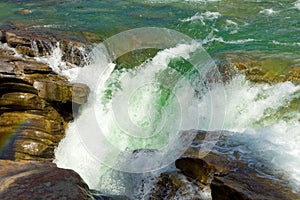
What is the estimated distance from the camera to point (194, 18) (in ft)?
51.9

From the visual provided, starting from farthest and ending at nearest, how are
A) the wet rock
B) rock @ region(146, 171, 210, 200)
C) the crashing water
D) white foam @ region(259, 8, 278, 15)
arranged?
the wet rock < white foam @ region(259, 8, 278, 15) < the crashing water < rock @ region(146, 171, 210, 200)

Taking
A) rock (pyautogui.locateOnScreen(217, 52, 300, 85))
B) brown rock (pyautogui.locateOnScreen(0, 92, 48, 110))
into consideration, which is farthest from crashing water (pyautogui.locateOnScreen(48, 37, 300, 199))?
brown rock (pyautogui.locateOnScreen(0, 92, 48, 110))

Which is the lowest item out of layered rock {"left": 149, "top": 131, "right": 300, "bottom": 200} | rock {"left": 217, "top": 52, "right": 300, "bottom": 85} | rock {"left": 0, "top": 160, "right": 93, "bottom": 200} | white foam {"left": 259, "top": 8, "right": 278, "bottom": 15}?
layered rock {"left": 149, "top": 131, "right": 300, "bottom": 200}

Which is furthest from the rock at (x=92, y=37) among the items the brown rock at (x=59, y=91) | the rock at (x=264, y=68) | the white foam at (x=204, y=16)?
the rock at (x=264, y=68)

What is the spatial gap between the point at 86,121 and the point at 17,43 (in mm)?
3397

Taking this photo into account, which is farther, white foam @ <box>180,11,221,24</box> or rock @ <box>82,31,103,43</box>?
white foam @ <box>180,11,221,24</box>

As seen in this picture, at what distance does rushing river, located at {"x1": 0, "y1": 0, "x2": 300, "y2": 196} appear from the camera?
23.4ft

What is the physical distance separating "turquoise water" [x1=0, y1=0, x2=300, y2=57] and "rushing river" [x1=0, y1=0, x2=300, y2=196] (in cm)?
4

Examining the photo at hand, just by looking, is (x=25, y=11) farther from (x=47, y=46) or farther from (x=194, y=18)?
(x=194, y=18)

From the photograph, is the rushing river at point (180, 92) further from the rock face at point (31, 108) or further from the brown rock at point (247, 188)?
A: the rock face at point (31, 108)

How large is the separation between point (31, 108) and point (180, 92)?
13.2 ft

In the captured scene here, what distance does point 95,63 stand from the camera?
11.7 m

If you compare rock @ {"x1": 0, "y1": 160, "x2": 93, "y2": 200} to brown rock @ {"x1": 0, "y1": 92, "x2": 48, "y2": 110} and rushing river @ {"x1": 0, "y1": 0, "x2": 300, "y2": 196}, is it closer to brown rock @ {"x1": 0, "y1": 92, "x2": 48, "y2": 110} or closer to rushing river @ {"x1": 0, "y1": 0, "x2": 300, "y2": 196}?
rushing river @ {"x1": 0, "y1": 0, "x2": 300, "y2": 196}

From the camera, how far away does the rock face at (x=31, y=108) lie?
9344 mm
